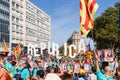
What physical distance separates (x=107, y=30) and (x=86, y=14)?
54.4m

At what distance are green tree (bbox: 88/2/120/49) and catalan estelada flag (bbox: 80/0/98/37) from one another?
52.7m

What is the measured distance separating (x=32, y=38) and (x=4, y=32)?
35.8m

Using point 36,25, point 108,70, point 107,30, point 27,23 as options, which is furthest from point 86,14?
point 36,25

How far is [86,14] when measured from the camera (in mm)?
10961

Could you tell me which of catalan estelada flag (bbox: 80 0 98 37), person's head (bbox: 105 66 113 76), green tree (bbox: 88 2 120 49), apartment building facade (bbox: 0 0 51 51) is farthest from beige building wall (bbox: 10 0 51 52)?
person's head (bbox: 105 66 113 76)

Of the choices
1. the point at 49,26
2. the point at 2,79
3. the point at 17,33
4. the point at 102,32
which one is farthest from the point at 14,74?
the point at 49,26

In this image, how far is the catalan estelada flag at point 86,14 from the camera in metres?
10.9

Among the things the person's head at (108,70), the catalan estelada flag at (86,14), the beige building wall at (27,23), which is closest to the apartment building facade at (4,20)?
the beige building wall at (27,23)

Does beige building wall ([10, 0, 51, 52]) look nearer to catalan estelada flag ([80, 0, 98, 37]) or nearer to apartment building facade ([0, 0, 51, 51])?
apartment building facade ([0, 0, 51, 51])

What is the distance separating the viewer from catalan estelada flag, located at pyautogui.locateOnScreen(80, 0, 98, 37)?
35.6ft

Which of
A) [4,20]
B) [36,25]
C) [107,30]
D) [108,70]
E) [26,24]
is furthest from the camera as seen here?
[36,25]

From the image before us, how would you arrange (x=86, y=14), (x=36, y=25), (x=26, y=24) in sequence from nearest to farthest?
1. (x=86, y=14)
2. (x=26, y=24)
3. (x=36, y=25)

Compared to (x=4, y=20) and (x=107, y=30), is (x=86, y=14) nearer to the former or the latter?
(x=107, y=30)

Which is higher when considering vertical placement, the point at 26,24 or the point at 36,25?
the point at 36,25
